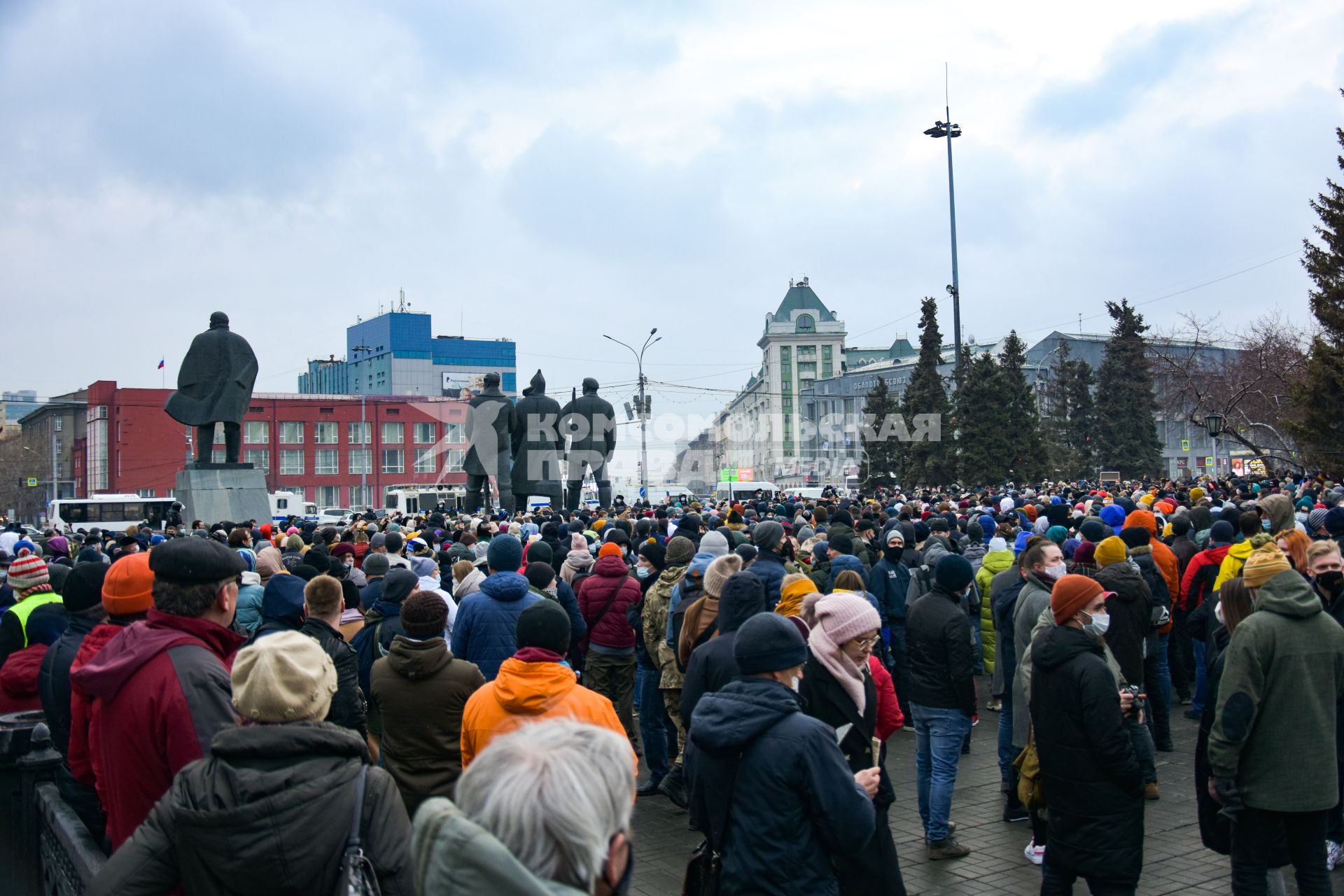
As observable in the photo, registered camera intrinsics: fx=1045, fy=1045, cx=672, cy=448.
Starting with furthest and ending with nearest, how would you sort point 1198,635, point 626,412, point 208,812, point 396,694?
point 626,412, point 1198,635, point 396,694, point 208,812

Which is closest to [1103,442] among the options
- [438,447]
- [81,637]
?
[438,447]

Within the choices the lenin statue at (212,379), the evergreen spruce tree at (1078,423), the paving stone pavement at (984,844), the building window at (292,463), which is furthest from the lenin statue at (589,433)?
the building window at (292,463)

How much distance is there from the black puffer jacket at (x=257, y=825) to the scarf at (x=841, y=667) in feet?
7.12

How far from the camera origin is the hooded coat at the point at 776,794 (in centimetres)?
338

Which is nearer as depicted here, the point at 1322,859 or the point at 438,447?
the point at 1322,859

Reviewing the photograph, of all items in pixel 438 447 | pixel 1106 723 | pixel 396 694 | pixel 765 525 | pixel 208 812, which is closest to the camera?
pixel 208 812

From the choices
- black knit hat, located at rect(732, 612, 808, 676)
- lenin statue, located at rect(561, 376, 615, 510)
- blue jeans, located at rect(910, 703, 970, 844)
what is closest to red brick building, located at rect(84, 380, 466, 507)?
lenin statue, located at rect(561, 376, 615, 510)

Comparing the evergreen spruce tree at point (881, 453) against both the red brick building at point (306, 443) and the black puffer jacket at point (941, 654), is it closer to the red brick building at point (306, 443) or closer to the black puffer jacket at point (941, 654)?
the red brick building at point (306, 443)

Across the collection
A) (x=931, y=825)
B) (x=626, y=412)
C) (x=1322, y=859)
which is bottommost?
(x=931, y=825)

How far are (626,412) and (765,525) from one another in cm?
5647

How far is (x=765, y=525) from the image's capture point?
802cm

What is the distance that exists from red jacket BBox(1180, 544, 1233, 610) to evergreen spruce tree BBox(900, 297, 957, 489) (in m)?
37.6

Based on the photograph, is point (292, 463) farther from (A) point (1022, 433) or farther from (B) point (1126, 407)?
(B) point (1126, 407)

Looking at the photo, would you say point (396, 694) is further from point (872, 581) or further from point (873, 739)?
point (872, 581)
